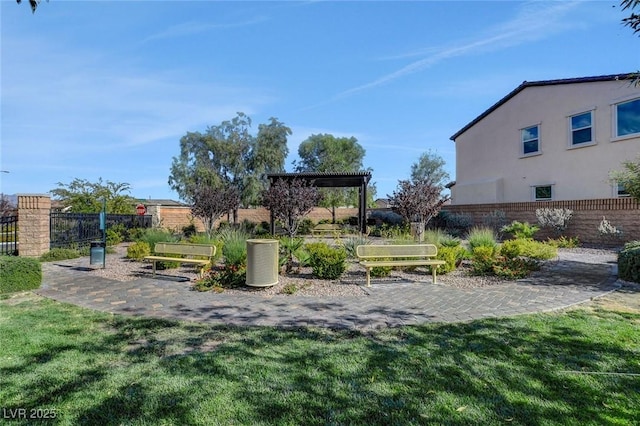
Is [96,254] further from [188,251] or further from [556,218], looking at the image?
[556,218]

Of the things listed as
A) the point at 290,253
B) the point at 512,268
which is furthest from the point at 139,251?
the point at 512,268

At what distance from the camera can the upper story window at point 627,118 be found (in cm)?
1412

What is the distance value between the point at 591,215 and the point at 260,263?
1342 cm

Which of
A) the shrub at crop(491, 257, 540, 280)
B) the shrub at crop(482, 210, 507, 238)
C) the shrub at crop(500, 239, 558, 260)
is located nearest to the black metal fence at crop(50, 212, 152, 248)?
the shrub at crop(491, 257, 540, 280)

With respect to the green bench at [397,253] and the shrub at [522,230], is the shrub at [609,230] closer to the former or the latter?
the shrub at [522,230]

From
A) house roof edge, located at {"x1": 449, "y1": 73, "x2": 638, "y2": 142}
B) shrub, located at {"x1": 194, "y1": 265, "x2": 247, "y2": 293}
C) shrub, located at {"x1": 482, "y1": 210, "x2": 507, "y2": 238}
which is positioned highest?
house roof edge, located at {"x1": 449, "y1": 73, "x2": 638, "y2": 142}

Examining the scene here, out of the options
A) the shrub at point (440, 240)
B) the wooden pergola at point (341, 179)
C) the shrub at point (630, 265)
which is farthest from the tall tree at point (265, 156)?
the shrub at point (630, 265)

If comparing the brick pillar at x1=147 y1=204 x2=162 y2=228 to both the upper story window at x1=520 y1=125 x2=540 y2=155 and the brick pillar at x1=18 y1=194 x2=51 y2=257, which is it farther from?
the upper story window at x1=520 y1=125 x2=540 y2=155

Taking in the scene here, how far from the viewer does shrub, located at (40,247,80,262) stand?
1108 cm

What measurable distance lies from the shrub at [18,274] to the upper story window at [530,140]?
20915 mm

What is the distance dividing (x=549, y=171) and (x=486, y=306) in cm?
1536

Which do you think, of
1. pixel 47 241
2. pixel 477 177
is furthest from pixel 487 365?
pixel 477 177

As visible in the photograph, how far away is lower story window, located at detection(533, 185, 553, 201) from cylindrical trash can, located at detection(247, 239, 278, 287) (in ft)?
54.3

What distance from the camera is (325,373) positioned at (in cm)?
328
